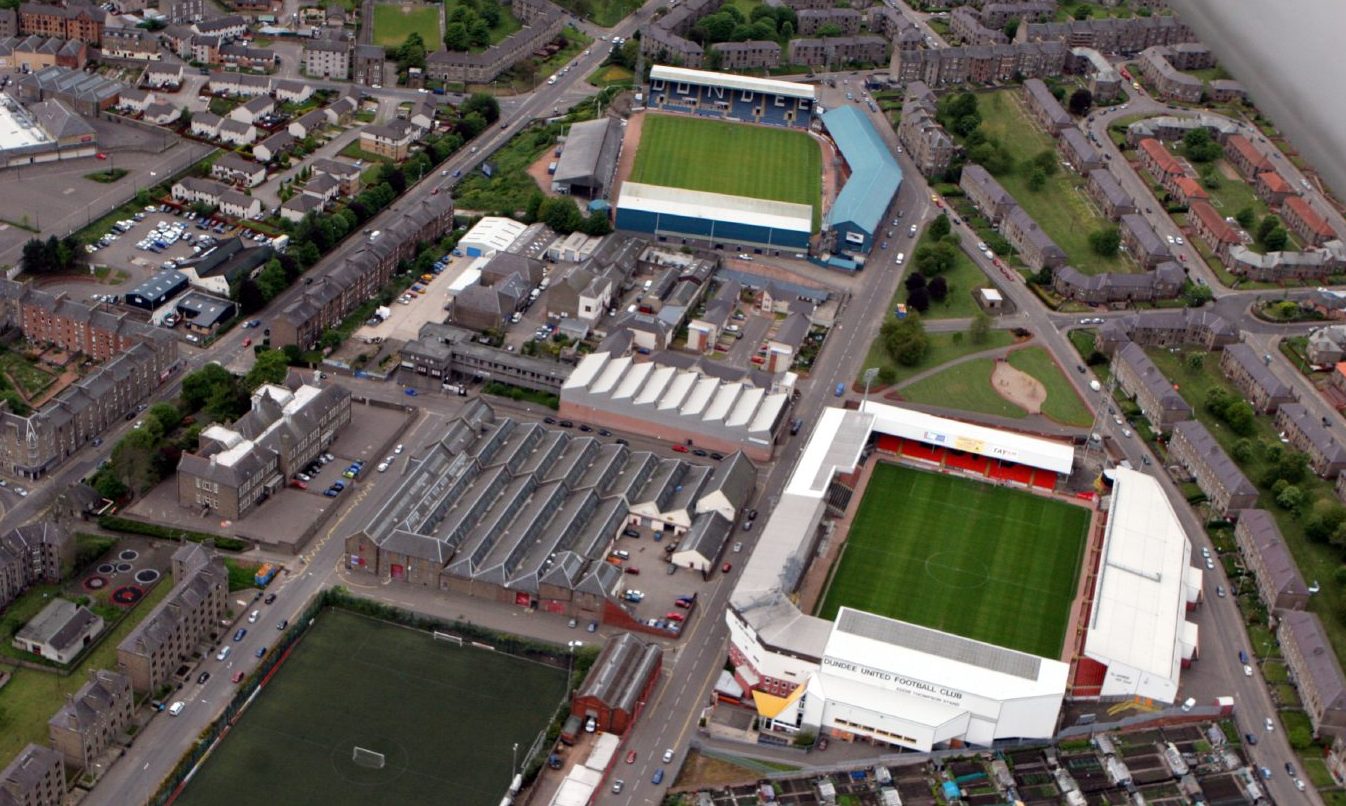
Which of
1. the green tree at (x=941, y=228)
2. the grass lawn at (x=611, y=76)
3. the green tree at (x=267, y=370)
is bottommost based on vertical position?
the green tree at (x=267, y=370)

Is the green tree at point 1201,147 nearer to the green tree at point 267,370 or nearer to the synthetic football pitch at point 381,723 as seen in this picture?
the green tree at point 267,370

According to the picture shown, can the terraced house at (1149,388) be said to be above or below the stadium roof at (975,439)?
above

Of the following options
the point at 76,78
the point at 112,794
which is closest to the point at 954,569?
the point at 112,794

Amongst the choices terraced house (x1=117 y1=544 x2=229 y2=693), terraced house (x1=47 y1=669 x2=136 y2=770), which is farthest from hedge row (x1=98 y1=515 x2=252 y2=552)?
terraced house (x1=47 y1=669 x2=136 y2=770)

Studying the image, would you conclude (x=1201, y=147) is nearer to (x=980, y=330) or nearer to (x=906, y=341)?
(x=980, y=330)

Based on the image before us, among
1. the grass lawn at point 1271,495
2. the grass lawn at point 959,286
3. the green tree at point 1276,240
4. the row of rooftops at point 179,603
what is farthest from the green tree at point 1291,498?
the row of rooftops at point 179,603

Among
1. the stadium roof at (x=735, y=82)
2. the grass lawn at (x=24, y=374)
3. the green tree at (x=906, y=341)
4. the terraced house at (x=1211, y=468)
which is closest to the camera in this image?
the terraced house at (x=1211, y=468)

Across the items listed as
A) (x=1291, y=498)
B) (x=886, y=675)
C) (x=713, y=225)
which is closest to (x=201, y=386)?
(x=713, y=225)
